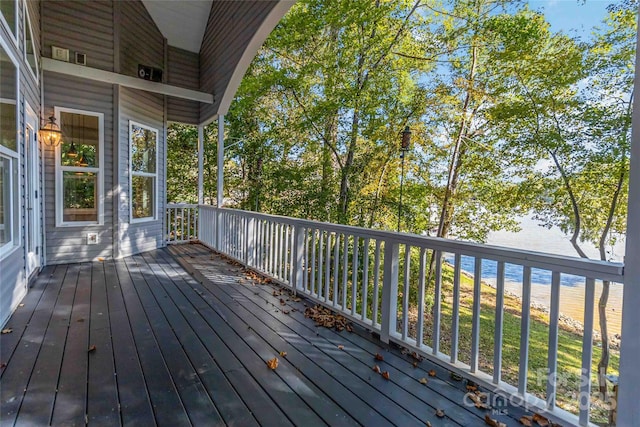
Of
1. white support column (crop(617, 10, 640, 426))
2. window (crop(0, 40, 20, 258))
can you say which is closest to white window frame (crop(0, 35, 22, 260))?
window (crop(0, 40, 20, 258))

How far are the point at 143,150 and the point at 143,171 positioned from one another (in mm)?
407

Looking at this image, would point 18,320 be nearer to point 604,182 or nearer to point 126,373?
point 126,373

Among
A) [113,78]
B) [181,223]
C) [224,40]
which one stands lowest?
[181,223]

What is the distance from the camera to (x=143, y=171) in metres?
6.20

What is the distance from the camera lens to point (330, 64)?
7969 mm

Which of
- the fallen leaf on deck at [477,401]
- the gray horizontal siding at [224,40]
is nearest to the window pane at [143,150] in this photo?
the gray horizontal siding at [224,40]

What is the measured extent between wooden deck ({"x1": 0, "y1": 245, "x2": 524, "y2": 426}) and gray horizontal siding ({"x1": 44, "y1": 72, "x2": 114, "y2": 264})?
1.85 m

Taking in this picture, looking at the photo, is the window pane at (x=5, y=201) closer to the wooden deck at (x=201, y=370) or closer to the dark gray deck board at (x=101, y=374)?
the wooden deck at (x=201, y=370)

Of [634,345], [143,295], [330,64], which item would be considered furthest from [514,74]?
[143,295]

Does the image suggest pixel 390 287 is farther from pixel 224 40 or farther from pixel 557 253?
pixel 224 40

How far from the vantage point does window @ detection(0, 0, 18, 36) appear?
280cm

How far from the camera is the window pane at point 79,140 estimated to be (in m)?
5.16

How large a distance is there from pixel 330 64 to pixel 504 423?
26.0 ft

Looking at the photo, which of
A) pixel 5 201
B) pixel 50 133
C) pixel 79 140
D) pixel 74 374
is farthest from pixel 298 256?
pixel 79 140
